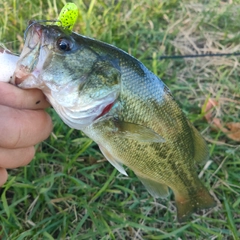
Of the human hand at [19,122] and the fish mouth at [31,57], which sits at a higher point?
the fish mouth at [31,57]

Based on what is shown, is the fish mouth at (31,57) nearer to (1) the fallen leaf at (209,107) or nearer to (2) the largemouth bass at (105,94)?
(2) the largemouth bass at (105,94)

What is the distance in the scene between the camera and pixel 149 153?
5.01ft

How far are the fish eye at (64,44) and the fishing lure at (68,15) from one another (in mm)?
69

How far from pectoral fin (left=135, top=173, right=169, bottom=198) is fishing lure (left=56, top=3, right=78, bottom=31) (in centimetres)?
83

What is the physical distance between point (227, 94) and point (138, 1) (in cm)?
127

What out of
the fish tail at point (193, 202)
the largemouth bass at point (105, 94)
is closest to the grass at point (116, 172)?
the fish tail at point (193, 202)

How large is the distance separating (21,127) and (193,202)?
1.04 metres

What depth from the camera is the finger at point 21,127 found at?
130 centimetres

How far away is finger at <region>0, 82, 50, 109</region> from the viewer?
1.29 meters

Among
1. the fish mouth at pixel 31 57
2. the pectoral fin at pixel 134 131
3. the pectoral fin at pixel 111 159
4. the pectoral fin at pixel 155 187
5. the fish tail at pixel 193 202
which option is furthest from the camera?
the fish tail at pixel 193 202

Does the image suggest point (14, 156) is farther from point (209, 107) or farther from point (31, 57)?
point (209, 107)

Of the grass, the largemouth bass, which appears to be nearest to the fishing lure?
the largemouth bass

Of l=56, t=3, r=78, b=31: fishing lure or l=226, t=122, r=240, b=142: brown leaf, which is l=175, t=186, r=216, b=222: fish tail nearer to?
l=226, t=122, r=240, b=142: brown leaf

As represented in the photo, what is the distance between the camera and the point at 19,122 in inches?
52.5
